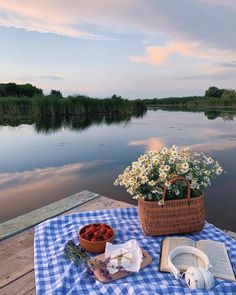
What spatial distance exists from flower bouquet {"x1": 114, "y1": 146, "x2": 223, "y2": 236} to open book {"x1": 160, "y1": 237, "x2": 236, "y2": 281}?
0.12 meters

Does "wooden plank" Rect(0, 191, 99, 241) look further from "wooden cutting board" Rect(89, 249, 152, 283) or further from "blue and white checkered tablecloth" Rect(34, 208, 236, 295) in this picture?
"wooden cutting board" Rect(89, 249, 152, 283)

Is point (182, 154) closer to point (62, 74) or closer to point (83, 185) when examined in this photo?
point (83, 185)

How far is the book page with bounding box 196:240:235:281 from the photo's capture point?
131 cm

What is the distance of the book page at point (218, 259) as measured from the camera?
131cm

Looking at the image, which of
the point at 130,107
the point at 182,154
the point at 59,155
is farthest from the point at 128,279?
the point at 130,107

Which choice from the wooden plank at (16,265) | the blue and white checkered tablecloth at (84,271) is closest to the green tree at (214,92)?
the blue and white checkered tablecloth at (84,271)

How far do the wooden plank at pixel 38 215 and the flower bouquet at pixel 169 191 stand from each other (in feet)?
3.57

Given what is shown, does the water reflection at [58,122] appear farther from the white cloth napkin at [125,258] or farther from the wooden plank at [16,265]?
the white cloth napkin at [125,258]

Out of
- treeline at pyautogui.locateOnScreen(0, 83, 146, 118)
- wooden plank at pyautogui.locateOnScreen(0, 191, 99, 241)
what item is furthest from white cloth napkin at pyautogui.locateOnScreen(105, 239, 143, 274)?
treeline at pyautogui.locateOnScreen(0, 83, 146, 118)

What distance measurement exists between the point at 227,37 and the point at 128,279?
31.9ft

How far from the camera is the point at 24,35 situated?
11.0m

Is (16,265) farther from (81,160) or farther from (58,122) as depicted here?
(58,122)

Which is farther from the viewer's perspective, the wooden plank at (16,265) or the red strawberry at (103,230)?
the wooden plank at (16,265)

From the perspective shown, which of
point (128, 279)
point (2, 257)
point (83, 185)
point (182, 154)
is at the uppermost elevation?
point (182, 154)
